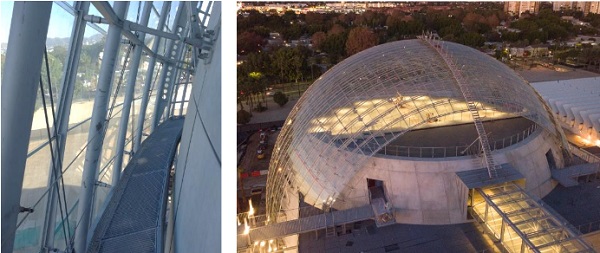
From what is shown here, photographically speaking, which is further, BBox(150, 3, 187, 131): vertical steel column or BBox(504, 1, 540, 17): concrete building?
BBox(504, 1, 540, 17): concrete building

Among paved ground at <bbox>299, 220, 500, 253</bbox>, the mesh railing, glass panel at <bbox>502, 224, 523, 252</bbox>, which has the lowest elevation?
paved ground at <bbox>299, 220, 500, 253</bbox>

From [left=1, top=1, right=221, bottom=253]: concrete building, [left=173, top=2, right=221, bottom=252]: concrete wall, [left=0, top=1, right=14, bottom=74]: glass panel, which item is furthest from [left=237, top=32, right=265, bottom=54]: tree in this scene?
[left=173, top=2, right=221, bottom=252]: concrete wall

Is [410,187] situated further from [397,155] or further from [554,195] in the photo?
[554,195]

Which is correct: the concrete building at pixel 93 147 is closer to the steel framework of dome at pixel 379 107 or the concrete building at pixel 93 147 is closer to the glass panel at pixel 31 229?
the glass panel at pixel 31 229

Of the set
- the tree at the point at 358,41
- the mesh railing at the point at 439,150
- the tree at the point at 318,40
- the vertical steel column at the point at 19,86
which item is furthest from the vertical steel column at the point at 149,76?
the tree at the point at 318,40

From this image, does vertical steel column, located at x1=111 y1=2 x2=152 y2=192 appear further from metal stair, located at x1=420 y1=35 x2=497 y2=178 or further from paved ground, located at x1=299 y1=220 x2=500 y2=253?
metal stair, located at x1=420 y1=35 x2=497 y2=178

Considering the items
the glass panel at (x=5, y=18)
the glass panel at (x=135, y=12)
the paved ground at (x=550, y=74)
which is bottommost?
the glass panel at (x=5, y=18)

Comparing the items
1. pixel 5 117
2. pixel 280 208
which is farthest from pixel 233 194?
pixel 280 208

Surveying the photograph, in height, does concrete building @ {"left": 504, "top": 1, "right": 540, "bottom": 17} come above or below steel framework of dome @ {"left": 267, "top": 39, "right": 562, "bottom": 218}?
above
